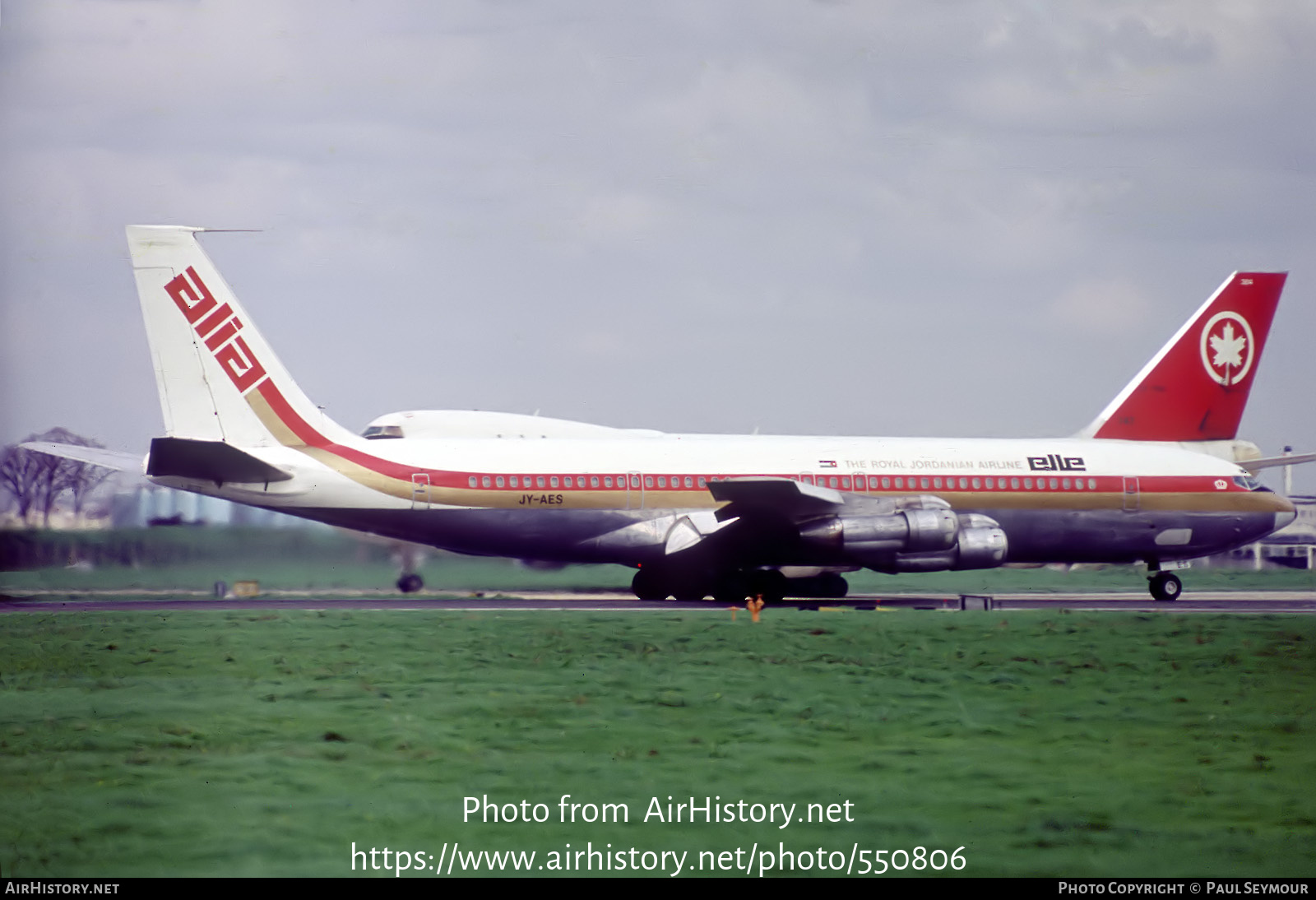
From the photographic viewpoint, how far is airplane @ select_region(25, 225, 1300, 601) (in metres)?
27.8

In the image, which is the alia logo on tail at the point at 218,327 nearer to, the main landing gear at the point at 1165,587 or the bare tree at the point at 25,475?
the bare tree at the point at 25,475

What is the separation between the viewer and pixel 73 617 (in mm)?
23016

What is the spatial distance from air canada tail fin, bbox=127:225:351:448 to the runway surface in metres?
3.55

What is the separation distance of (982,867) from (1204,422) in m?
29.7

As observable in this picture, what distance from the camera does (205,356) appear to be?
27828mm

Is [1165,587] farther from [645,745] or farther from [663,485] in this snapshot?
[645,745]

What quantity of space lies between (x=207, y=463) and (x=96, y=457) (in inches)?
139

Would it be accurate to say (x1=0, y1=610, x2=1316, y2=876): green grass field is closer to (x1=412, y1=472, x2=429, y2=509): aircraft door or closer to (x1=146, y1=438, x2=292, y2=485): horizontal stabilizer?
(x1=146, y1=438, x2=292, y2=485): horizontal stabilizer

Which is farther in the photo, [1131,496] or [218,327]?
[1131,496]

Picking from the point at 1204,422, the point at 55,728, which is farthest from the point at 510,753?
the point at 1204,422

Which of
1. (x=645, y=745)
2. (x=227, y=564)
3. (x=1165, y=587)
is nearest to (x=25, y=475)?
(x=227, y=564)

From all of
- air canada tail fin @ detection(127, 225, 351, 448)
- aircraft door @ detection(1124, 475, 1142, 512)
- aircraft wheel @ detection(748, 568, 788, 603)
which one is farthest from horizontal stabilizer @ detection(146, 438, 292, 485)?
aircraft door @ detection(1124, 475, 1142, 512)

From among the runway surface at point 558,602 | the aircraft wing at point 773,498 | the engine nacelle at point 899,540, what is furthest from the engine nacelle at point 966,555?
the aircraft wing at point 773,498

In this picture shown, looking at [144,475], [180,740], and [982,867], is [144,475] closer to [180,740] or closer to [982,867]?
[180,740]
